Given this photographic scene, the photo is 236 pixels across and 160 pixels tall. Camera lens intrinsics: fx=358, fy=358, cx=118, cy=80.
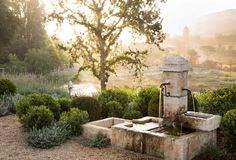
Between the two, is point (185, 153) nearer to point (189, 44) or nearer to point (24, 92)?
point (24, 92)

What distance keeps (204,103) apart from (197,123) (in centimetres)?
212

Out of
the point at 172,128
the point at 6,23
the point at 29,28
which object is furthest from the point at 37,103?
the point at 29,28

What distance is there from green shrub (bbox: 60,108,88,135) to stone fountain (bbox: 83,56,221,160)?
116 cm

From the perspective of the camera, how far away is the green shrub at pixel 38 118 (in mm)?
8602

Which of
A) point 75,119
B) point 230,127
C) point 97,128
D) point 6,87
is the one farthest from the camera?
point 6,87

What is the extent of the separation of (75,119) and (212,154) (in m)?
3.42

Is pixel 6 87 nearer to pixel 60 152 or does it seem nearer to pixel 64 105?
pixel 64 105

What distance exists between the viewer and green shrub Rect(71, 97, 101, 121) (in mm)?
9578

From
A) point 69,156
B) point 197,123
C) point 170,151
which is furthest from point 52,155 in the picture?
point 197,123

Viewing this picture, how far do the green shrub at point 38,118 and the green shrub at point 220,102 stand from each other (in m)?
3.92

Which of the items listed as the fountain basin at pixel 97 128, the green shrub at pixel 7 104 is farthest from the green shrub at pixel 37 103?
the green shrub at pixel 7 104

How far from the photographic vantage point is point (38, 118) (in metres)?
8.55

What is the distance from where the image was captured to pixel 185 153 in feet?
22.6

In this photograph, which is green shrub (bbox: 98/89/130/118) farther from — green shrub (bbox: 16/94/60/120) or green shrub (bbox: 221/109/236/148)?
green shrub (bbox: 221/109/236/148)
